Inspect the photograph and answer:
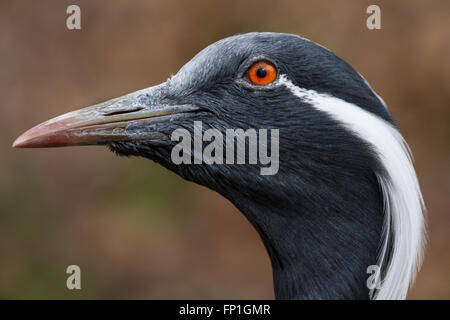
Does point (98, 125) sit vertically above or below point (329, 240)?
above

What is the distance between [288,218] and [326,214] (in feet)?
0.82

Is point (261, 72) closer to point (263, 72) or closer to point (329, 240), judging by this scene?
point (263, 72)

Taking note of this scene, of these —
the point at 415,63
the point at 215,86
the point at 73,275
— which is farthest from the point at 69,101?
the point at 215,86

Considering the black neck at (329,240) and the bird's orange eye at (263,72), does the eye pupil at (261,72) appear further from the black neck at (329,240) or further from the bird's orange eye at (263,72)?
the black neck at (329,240)

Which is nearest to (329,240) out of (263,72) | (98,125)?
(263,72)

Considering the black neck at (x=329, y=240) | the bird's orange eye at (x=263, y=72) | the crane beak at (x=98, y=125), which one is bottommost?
the black neck at (x=329, y=240)

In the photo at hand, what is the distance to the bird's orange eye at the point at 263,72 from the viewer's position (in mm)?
4164

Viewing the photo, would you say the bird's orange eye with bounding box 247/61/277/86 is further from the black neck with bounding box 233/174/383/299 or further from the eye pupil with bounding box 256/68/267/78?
the black neck with bounding box 233/174/383/299

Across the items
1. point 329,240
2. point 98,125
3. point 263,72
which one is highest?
point 263,72

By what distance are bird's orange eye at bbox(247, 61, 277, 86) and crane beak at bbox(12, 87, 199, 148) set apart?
450 mm

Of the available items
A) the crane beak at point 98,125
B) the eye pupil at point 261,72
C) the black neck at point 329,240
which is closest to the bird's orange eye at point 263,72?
the eye pupil at point 261,72

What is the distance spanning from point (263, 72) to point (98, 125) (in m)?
1.13

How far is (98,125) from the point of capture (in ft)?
13.9

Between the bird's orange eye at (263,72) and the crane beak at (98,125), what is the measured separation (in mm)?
450
